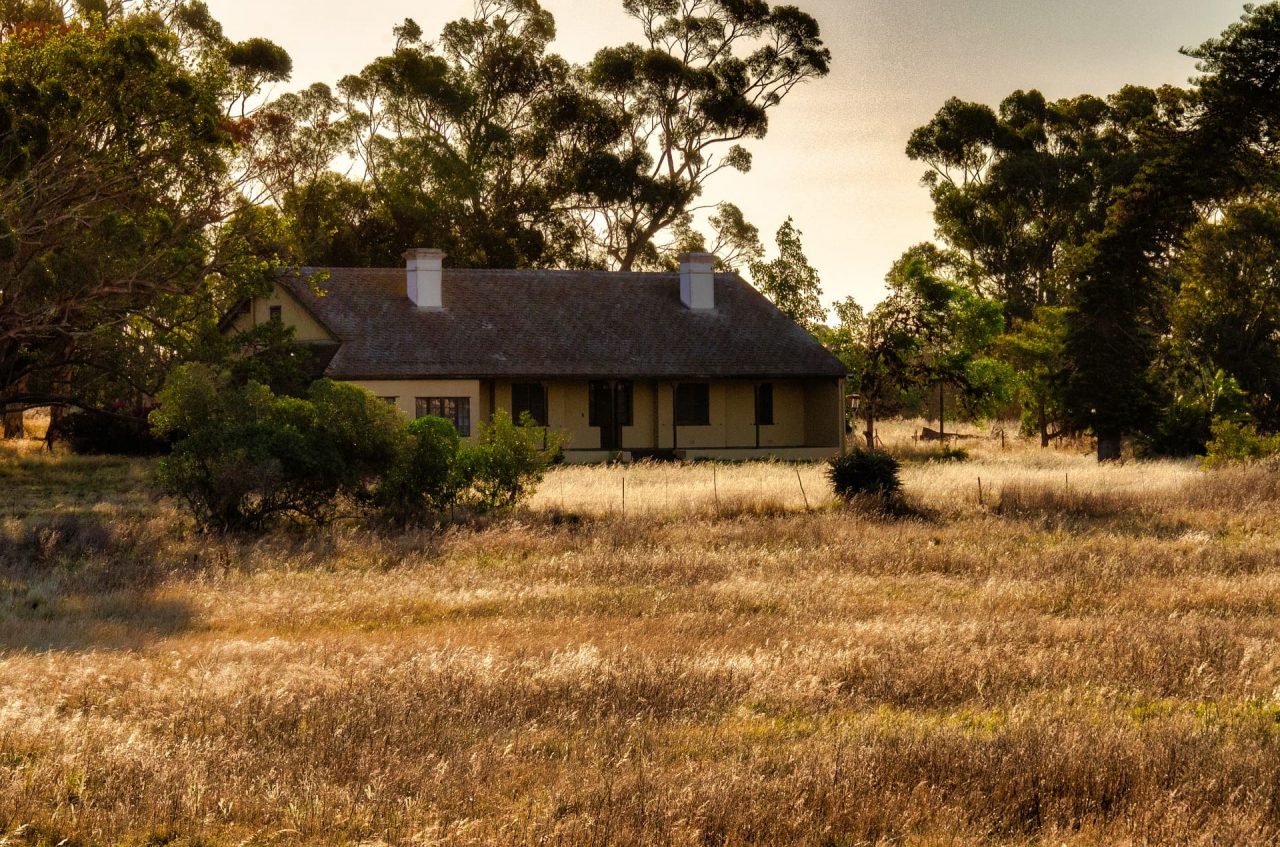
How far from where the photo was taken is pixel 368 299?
1516 inches

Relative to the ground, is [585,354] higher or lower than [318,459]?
higher

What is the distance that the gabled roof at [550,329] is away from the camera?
120 feet

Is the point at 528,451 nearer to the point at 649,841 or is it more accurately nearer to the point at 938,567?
the point at 938,567

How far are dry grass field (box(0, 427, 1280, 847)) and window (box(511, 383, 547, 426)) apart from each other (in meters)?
19.5

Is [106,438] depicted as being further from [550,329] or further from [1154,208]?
[1154,208]

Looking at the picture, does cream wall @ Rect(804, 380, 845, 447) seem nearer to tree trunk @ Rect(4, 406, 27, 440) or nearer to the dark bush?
the dark bush

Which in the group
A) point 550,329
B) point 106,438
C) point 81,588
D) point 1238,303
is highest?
point 1238,303

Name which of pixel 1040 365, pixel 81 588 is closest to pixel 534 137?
pixel 1040 365

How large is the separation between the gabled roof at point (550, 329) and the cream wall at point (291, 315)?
1.45 ft

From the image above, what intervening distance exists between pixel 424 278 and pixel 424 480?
19.1m

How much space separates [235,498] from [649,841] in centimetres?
1463

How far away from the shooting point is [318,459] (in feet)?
64.8

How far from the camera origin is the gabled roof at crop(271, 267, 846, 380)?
120ft

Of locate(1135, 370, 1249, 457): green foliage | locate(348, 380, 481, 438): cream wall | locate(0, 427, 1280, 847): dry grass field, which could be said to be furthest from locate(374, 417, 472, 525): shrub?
locate(1135, 370, 1249, 457): green foliage
